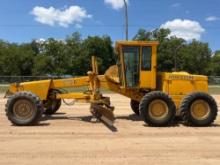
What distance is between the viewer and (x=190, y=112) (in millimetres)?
14539

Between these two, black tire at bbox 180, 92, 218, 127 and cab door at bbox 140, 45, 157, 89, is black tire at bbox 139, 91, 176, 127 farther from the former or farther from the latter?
cab door at bbox 140, 45, 157, 89

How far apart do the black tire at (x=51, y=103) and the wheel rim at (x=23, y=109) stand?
1647 mm

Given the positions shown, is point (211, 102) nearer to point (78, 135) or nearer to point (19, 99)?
point (78, 135)

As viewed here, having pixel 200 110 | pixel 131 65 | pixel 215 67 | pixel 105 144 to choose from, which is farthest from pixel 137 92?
pixel 215 67

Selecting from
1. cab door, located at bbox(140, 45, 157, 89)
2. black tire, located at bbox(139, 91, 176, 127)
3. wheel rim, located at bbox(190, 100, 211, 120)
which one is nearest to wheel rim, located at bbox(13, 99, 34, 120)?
black tire, located at bbox(139, 91, 176, 127)

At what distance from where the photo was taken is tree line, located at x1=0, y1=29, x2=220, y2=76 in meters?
80.9

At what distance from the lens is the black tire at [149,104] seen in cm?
1435

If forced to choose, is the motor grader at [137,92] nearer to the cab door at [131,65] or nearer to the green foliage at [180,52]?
the cab door at [131,65]

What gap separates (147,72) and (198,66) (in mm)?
80901

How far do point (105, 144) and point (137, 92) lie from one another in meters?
5.05

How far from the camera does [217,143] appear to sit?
1135 cm

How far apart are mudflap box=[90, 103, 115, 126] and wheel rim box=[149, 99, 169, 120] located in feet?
4.10

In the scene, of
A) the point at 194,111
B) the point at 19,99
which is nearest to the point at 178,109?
the point at 194,111

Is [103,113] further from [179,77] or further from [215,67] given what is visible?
[215,67]
